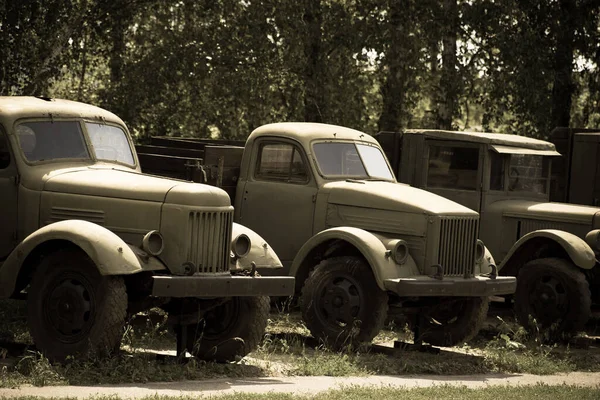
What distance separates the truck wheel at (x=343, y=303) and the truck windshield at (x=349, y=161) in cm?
121

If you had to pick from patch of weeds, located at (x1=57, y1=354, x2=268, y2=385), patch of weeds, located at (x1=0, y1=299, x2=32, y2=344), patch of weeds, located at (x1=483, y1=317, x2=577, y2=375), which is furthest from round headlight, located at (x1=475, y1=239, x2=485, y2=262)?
patch of weeds, located at (x1=0, y1=299, x2=32, y2=344)

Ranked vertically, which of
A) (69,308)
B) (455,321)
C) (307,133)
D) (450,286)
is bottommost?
(455,321)

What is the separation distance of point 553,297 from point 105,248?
5683mm

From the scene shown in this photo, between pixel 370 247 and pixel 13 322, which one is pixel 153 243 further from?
pixel 13 322

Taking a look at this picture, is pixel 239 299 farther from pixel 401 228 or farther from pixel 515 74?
pixel 515 74

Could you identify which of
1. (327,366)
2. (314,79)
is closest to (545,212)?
(327,366)

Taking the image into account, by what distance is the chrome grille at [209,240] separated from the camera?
32.6ft

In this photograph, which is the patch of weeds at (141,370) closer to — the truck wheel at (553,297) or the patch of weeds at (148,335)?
the patch of weeds at (148,335)

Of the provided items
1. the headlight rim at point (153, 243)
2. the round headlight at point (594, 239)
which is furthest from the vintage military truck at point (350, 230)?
the headlight rim at point (153, 243)

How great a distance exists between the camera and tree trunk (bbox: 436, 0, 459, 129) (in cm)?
2158

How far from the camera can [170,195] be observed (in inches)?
391

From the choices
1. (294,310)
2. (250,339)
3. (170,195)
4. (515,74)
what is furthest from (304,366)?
(515,74)

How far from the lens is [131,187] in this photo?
10164 mm

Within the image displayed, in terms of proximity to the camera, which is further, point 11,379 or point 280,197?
point 280,197
